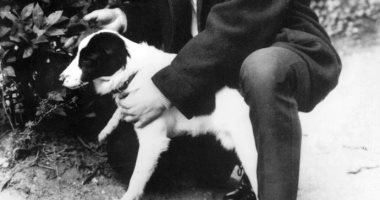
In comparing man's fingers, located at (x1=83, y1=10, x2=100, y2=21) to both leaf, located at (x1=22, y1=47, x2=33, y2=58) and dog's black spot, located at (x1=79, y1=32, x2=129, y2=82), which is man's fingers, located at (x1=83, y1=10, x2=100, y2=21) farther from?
leaf, located at (x1=22, y1=47, x2=33, y2=58)

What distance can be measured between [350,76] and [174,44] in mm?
1669

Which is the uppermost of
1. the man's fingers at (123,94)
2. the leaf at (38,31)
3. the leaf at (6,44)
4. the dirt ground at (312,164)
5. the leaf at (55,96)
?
the leaf at (38,31)

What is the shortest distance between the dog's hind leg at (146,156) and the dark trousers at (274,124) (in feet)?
1.65

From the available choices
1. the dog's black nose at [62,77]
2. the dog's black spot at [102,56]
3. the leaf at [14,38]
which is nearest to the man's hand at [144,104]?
the dog's black spot at [102,56]

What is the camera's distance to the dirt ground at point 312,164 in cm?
216

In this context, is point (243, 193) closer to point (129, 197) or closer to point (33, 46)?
point (129, 197)

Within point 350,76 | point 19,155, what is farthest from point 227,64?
point 350,76

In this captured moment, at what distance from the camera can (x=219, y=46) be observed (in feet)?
6.13

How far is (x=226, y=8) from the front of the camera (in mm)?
1871

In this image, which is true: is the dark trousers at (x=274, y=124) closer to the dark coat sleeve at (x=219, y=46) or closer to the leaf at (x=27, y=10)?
the dark coat sleeve at (x=219, y=46)

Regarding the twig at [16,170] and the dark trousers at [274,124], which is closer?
the dark trousers at [274,124]

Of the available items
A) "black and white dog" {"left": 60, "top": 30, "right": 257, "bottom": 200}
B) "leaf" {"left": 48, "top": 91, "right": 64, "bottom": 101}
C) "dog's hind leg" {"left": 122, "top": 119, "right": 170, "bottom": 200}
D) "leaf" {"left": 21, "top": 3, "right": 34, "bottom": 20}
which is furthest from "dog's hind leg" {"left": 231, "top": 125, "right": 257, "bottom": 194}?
"leaf" {"left": 21, "top": 3, "right": 34, "bottom": 20}

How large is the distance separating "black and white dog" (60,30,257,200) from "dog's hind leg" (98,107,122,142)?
0.13 metres

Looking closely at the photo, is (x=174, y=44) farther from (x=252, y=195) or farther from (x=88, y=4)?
(x=252, y=195)
